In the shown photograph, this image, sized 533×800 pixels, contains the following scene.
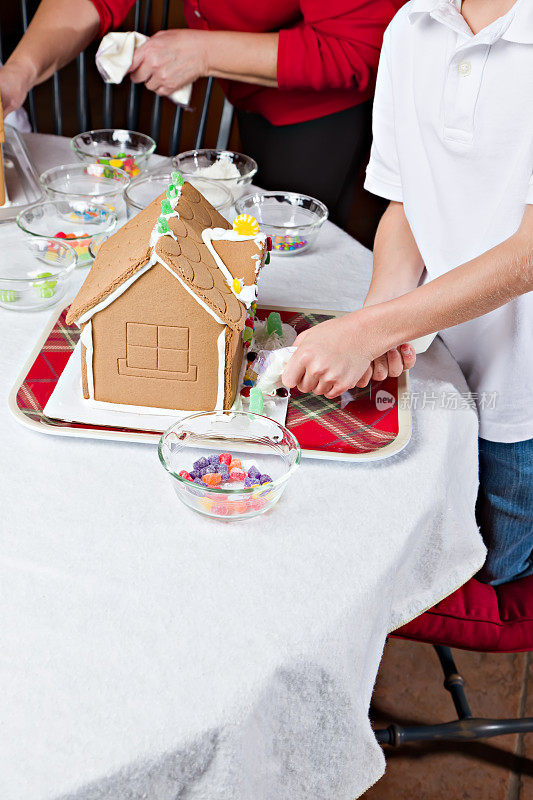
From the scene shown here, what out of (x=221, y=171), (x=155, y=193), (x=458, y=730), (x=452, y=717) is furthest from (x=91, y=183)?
(x=452, y=717)

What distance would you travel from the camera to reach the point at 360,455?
958 mm

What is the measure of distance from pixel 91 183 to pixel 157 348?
72 centimetres

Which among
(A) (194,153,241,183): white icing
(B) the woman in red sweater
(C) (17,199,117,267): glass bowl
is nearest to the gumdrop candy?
(C) (17,199,117,267): glass bowl

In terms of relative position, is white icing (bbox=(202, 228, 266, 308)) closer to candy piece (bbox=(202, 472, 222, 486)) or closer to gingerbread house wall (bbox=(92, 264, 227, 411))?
gingerbread house wall (bbox=(92, 264, 227, 411))

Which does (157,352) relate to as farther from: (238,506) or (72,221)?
(72,221)

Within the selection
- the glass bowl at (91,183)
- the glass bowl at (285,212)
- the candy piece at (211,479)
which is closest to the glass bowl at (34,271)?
the glass bowl at (91,183)

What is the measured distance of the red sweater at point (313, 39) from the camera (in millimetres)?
1672

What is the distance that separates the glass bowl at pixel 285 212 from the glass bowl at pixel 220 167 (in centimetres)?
4

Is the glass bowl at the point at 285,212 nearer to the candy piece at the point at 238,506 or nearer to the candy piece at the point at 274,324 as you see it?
the candy piece at the point at 274,324

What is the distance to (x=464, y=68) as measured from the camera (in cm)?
111

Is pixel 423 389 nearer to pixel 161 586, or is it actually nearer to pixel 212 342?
pixel 212 342

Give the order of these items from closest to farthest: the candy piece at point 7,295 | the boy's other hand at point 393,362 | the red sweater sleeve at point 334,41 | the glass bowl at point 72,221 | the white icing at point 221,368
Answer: the white icing at point 221,368 < the boy's other hand at point 393,362 < the candy piece at point 7,295 < the glass bowl at point 72,221 < the red sweater sleeve at point 334,41

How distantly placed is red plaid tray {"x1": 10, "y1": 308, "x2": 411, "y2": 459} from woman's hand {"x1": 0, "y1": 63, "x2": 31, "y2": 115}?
74 cm

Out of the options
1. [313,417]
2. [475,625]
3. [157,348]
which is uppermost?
[157,348]
